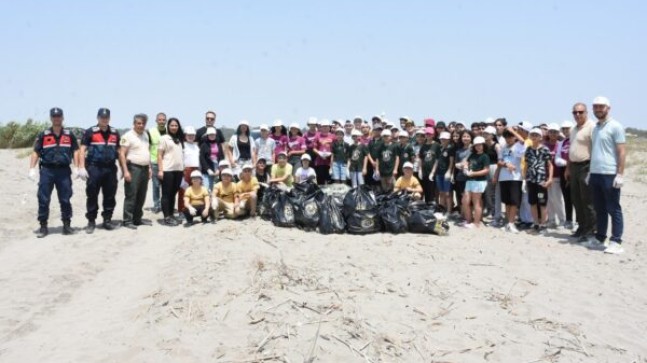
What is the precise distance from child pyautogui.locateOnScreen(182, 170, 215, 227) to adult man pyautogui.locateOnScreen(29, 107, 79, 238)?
1742 millimetres

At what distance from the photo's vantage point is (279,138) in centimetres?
982

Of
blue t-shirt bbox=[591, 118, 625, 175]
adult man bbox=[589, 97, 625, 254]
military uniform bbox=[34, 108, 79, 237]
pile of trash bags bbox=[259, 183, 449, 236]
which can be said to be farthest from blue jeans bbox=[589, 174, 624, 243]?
military uniform bbox=[34, 108, 79, 237]

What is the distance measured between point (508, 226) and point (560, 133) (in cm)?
194

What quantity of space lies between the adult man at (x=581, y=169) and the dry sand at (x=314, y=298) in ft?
1.87

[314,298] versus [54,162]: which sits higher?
[54,162]

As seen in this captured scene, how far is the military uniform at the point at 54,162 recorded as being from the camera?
774 centimetres

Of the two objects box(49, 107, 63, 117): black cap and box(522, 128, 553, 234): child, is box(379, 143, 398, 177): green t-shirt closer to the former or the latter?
box(522, 128, 553, 234): child

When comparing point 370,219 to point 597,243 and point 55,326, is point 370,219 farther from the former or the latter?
point 55,326

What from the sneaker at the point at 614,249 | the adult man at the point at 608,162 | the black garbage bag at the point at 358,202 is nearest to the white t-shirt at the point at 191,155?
the black garbage bag at the point at 358,202

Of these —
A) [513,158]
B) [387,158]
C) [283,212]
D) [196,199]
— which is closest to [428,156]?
[387,158]

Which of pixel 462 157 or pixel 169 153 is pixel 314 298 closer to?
pixel 169 153

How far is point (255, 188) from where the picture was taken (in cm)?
877

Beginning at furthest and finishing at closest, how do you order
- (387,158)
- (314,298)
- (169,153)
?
1. (387,158)
2. (169,153)
3. (314,298)

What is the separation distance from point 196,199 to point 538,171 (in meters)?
5.43
